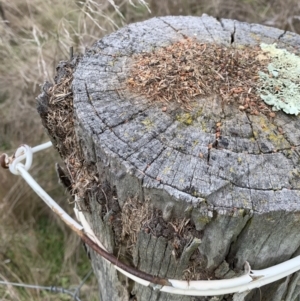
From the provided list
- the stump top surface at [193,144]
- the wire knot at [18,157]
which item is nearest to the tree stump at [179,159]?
the stump top surface at [193,144]

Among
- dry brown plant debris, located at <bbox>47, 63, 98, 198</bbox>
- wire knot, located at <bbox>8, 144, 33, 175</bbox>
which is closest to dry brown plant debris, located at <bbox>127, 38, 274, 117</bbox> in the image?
dry brown plant debris, located at <bbox>47, 63, 98, 198</bbox>

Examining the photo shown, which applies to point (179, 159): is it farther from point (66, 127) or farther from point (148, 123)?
point (66, 127)

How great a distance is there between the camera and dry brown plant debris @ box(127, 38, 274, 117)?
1.12m

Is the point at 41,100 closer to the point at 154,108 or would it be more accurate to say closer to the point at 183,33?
the point at 154,108

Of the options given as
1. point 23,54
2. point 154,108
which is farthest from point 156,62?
point 23,54

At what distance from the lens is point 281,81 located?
47.9 inches

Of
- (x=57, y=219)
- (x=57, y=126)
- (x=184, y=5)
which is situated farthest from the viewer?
(x=184, y=5)

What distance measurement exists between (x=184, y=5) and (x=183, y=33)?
1.75 metres

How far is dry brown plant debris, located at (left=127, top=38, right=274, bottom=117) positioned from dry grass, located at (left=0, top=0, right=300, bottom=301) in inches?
48.9

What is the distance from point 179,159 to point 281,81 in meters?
0.47

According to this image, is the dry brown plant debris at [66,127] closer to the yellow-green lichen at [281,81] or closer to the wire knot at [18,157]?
the wire knot at [18,157]

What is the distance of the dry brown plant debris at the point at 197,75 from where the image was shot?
1.12 m

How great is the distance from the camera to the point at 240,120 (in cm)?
108

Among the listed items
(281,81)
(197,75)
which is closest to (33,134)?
(197,75)
